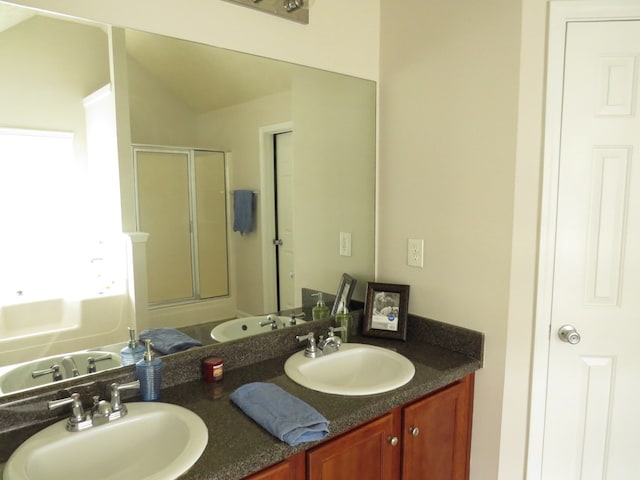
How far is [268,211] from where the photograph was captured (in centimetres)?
167

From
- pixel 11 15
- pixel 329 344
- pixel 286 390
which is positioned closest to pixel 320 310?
pixel 329 344

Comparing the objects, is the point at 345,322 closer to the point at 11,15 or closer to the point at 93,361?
the point at 93,361

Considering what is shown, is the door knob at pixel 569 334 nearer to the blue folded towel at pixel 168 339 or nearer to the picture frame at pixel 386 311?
the picture frame at pixel 386 311

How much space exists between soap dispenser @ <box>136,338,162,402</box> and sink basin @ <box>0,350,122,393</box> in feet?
0.36

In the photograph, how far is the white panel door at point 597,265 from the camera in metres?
1.37

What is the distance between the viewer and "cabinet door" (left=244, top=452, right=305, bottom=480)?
1.03 metres

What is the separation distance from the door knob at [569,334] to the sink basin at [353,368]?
0.53 metres

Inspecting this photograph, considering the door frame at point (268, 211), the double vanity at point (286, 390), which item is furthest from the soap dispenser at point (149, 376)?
the door frame at point (268, 211)

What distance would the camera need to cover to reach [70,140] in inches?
46.8

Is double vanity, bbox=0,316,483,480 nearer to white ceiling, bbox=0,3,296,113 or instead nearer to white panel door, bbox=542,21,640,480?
white panel door, bbox=542,21,640,480

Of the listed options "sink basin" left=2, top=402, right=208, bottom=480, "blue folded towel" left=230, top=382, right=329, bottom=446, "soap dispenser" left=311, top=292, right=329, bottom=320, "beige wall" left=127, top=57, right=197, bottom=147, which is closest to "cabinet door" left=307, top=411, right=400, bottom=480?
"blue folded towel" left=230, top=382, right=329, bottom=446

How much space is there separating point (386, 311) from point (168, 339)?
2.99 ft

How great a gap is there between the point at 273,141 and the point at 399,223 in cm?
66

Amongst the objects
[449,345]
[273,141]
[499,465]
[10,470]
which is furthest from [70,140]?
[499,465]
